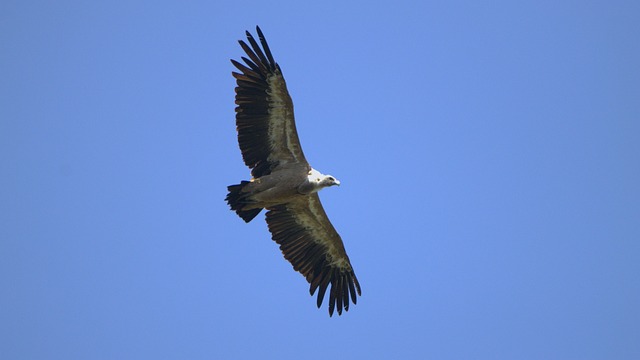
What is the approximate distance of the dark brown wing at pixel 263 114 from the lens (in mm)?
14898

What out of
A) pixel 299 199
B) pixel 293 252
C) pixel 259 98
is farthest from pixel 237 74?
pixel 293 252

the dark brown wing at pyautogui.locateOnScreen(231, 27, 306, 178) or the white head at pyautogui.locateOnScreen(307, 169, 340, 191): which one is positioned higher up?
the dark brown wing at pyautogui.locateOnScreen(231, 27, 306, 178)

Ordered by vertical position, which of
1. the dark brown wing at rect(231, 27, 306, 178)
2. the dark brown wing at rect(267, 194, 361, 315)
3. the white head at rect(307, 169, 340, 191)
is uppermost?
the dark brown wing at rect(231, 27, 306, 178)

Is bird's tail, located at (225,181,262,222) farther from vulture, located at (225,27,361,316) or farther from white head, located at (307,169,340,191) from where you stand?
white head, located at (307,169,340,191)

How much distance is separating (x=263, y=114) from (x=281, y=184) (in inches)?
55.2

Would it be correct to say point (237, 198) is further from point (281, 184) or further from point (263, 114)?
point (263, 114)

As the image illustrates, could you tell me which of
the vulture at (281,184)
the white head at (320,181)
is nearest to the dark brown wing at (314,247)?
the vulture at (281,184)

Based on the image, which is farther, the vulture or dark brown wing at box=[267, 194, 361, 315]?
dark brown wing at box=[267, 194, 361, 315]

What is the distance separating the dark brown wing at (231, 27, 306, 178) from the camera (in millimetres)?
14898

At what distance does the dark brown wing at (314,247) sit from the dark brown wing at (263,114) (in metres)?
1.21

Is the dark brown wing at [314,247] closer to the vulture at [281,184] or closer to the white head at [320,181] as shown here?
the vulture at [281,184]

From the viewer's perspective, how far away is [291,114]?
15172 millimetres

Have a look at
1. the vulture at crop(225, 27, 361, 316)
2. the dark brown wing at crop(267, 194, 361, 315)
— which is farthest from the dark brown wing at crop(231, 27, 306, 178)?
the dark brown wing at crop(267, 194, 361, 315)

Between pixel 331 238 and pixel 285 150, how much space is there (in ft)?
7.61
